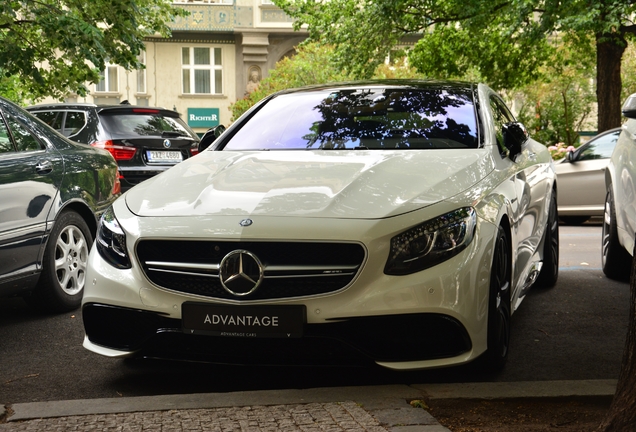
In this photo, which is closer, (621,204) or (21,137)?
(21,137)

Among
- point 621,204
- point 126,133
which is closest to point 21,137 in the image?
point 621,204

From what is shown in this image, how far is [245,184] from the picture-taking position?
485 cm

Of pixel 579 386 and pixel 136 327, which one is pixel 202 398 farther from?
pixel 579 386

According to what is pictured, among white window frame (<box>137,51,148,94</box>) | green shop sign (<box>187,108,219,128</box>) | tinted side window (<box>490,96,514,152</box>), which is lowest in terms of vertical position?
tinted side window (<box>490,96,514,152</box>)

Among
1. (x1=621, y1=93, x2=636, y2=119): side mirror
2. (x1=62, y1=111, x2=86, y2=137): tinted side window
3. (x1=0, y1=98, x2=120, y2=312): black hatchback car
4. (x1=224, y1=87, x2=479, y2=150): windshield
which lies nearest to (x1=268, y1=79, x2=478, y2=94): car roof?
(x1=224, y1=87, x2=479, y2=150): windshield

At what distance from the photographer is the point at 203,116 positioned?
43.6m

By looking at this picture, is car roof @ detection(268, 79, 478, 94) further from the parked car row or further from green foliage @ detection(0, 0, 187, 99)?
green foliage @ detection(0, 0, 187, 99)

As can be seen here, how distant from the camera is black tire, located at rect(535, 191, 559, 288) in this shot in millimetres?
7254

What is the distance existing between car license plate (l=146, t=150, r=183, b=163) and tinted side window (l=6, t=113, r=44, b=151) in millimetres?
5878

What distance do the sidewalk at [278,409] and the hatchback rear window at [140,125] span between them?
844cm

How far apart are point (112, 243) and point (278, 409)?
1261mm

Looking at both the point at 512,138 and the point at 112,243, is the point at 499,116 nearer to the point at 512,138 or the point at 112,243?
the point at 512,138

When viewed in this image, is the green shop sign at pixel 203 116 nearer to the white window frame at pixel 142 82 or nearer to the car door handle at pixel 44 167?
the white window frame at pixel 142 82

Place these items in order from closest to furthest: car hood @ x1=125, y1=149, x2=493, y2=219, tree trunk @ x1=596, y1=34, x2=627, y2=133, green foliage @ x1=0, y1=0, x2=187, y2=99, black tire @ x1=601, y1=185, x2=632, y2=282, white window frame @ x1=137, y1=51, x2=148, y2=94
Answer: car hood @ x1=125, y1=149, x2=493, y2=219
black tire @ x1=601, y1=185, x2=632, y2=282
green foliage @ x1=0, y1=0, x2=187, y2=99
tree trunk @ x1=596, y1=34, x2=627, y2=133
white window frame @ x1=137, y1=51, x2=148, y2=94
